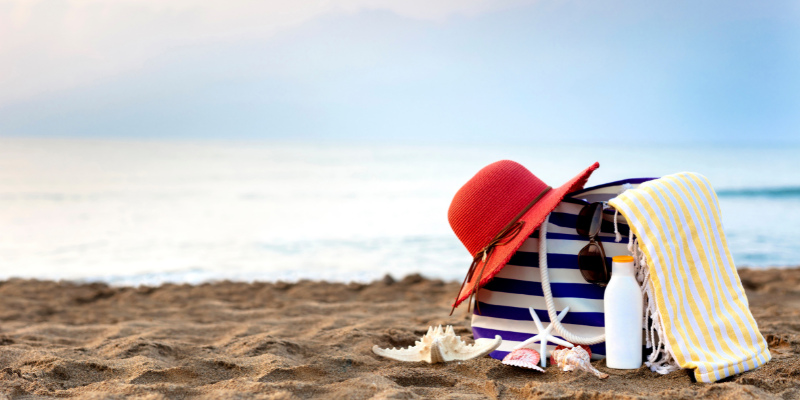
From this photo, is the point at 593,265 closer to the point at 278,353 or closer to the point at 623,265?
the point at 623,265

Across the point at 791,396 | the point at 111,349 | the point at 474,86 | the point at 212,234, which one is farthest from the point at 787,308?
the point at 474,86

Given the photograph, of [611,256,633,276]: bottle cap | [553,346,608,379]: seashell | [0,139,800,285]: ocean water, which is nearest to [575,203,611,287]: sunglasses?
[611,256,633,276]: bottle cap

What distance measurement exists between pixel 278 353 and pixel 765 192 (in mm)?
19900

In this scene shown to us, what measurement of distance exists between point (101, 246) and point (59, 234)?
5.63 feet

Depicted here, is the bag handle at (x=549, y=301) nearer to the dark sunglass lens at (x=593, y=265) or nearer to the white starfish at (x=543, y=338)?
the white starfish at (x=543, y=338)

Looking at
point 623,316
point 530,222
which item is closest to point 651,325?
point 623,316

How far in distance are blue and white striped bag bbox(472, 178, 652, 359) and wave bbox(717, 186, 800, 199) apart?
18066 mm

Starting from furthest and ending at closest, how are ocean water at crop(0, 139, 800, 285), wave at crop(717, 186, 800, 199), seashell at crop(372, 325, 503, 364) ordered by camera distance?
wave at crop(717, 186, 800, 199)
ocean water at crop(0, 139, 800, 285)
seashell at crop(372, 325, 503, 364)

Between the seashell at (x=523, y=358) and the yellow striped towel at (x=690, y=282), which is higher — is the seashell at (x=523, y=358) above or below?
below

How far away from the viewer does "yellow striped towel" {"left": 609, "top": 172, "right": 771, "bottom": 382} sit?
2.35 metres

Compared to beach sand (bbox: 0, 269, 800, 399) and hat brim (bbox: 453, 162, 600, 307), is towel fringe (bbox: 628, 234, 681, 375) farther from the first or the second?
hat brim (bbox: 453, 162, 600, 307)

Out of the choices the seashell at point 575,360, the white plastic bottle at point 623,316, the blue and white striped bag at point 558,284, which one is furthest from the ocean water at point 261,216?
the white plastic bottle at point 623,316

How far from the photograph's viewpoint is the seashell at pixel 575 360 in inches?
96.0

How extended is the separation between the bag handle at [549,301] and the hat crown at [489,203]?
0.19m
